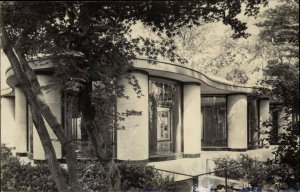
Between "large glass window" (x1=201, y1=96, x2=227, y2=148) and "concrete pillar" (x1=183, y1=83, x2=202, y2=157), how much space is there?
6446mm

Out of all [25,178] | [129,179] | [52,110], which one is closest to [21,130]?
[52,110]

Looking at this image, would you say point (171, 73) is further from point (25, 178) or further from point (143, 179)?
point (25, 178)

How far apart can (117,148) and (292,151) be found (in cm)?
742

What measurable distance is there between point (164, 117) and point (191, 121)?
156 centimetres

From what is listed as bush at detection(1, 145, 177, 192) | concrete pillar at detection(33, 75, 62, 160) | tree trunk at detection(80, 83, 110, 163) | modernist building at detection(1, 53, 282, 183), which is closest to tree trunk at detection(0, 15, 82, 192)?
tree trunk at detection(80, 83, 110, 163)

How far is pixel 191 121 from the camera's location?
57.8 ft

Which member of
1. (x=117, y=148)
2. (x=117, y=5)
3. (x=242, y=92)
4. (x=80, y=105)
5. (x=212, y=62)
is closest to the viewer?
(x=117, y=5)

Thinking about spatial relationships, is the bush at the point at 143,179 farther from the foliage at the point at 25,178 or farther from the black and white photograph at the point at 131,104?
the foliage at the point at 25,178

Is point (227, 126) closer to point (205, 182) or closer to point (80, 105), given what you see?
point (205, 182)

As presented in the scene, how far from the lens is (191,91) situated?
17.7 meters

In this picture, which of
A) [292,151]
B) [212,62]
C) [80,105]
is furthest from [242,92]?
[80,105]

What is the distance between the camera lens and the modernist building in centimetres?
1378

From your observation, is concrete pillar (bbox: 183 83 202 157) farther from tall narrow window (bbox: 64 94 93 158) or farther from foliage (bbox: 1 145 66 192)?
foliage (bbox: 1 145 66 192)

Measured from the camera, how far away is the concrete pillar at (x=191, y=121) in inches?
687
